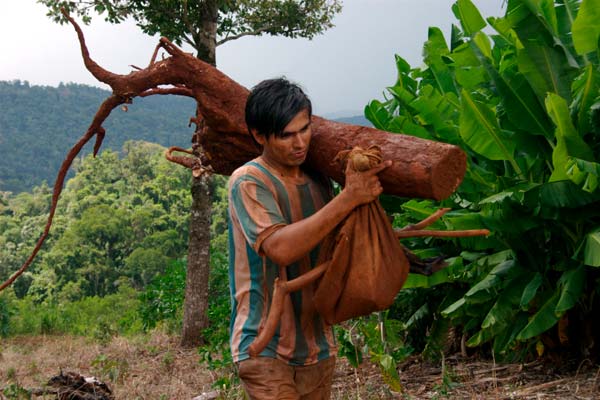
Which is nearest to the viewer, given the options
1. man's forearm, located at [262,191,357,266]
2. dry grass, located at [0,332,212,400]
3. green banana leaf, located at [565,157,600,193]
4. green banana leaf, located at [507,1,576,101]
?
man's forearm, located at [262,191,357,266]

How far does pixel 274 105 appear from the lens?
7.56 feet

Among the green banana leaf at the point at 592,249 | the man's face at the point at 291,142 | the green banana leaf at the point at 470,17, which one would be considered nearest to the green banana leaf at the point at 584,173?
the green banana leaf at the point at 592,249

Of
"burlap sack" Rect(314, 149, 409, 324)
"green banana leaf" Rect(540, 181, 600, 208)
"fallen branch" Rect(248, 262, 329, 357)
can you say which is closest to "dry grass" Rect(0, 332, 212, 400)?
"green banana leaf" Rect(540, 181, 600, 208)

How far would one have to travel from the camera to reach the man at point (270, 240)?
7.54 feet

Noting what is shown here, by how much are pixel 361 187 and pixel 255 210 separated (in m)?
0.34

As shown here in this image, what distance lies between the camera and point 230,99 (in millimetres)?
3117

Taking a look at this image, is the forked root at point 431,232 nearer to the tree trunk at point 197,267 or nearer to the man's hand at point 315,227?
the man's hand at point 315,227

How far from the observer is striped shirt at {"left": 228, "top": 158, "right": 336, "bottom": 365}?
2365 millimetres

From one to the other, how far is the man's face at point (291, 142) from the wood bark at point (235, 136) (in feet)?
0.66

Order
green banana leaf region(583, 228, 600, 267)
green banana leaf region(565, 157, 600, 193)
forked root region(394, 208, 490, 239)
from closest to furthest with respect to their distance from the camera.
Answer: forked root region(394, 208, 490, 239), green banana leaf region(565, 157, 600, 193), green banana leaf region(583, 228, 600, 267)

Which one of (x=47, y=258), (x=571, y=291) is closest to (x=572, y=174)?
(x=571, y=291)

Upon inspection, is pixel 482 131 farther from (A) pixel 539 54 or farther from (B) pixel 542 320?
(B) pixel 542 320

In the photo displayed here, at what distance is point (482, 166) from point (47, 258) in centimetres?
3158

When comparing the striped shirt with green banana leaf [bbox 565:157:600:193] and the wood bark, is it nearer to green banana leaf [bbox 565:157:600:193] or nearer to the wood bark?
the wood bark
